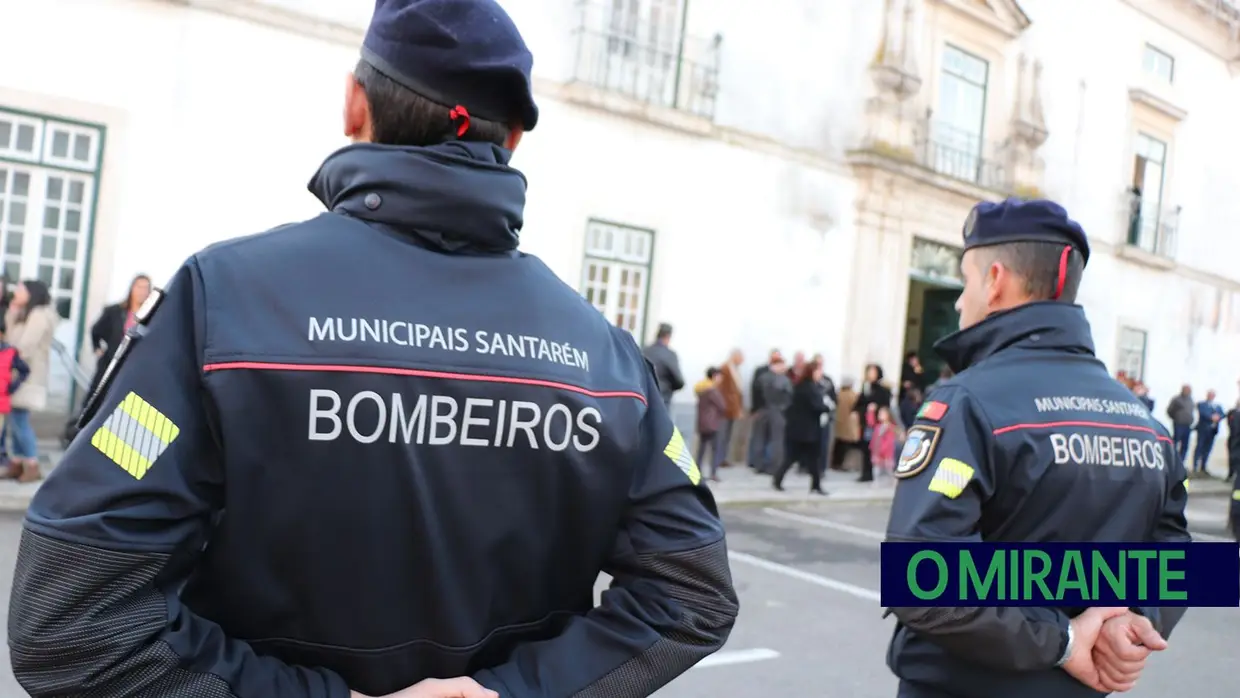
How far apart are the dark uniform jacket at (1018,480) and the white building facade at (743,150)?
31.2 ft

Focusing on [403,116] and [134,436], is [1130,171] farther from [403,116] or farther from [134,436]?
[134,436]

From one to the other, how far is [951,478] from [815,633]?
4.24 meters

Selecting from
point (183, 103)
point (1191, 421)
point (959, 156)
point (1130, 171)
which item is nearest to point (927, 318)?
point (959, 156)

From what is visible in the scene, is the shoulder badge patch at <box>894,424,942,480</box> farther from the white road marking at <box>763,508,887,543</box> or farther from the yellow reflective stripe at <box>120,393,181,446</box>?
the white road marking at <box>763,508,887,543</box>

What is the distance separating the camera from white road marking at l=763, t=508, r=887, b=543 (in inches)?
402

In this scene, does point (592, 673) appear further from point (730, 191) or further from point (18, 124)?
point (730, 191)

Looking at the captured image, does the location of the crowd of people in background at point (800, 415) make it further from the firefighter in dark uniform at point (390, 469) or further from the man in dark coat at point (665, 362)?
the firefighter in dark uniform at point (390, 469)

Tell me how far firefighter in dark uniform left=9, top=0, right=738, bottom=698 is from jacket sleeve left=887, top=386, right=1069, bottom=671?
2.47ft

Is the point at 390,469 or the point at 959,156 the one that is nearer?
the point at 390,469

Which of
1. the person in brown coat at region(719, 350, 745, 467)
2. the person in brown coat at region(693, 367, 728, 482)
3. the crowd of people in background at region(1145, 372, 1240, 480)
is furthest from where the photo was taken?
the crowd of people in background at region(1145, 372, 1240, 480)

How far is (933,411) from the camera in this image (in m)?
2.32

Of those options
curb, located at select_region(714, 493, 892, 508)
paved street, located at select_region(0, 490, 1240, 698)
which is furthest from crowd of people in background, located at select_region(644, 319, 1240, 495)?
paved street, located at select_region(0, 490, 1240, 698)

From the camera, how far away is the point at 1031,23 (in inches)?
744

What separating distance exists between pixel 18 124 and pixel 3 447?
3.16 metres
